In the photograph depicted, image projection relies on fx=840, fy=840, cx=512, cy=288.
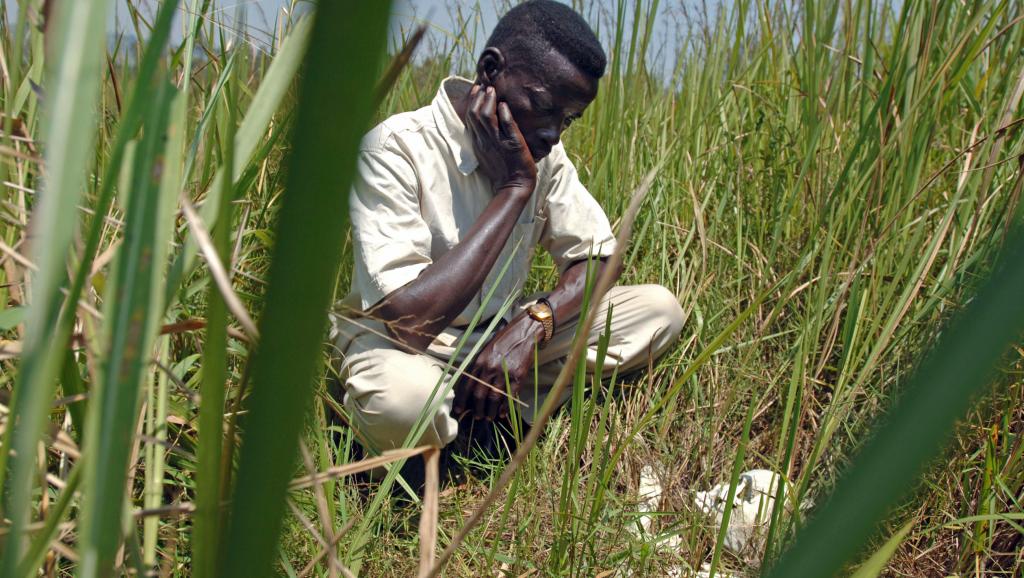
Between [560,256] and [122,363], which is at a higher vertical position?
[122,363]

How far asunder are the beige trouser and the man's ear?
0.72 m

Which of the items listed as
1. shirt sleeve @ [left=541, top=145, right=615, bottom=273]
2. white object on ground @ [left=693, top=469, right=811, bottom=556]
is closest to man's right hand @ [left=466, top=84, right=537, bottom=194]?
shirt sleeve @ [left=541, top=145, right=615, bottom=273]

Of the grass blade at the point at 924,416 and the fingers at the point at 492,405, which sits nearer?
the grass blade at the point at 924,416

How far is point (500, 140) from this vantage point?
2479 mm

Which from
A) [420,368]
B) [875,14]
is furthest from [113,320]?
[875,14]

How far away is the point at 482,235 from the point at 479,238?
2cm

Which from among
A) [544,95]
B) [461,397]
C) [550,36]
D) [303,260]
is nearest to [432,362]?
[461,397]

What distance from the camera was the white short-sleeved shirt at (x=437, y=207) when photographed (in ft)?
7.33

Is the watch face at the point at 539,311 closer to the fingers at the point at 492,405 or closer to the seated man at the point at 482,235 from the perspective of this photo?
the seated man at the point at 482,235

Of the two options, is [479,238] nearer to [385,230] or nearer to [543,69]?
[385,230]

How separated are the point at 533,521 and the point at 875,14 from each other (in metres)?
1.79

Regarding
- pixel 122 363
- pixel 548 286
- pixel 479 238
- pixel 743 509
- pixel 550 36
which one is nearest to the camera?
pixel 122 363

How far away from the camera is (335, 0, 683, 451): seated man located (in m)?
2.21

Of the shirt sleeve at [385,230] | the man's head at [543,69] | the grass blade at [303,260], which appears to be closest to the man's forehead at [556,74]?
the man's head at [543,69]
